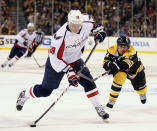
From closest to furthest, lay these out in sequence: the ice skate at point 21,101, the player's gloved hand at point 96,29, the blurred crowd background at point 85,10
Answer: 1. the player's gloved hand at point 96,29
2. the ice skate at point 21,101
3. the blurred crowd background at point 85,10

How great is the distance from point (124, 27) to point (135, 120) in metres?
8.24

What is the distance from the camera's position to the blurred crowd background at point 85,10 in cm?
1088

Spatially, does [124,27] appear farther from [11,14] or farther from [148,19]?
[11,14]

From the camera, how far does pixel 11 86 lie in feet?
15.3

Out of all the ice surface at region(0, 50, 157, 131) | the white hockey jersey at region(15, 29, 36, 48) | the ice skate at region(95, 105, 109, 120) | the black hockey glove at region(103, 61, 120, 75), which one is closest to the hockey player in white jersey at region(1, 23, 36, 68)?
the white hockey jersey at region(15, 29, 36, 48)

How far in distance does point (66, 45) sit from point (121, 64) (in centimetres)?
57

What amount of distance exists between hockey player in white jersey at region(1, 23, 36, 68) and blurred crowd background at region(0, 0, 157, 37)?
162 inches

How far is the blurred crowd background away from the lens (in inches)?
428

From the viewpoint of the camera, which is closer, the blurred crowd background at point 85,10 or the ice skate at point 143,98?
the ice skate at point 143,98

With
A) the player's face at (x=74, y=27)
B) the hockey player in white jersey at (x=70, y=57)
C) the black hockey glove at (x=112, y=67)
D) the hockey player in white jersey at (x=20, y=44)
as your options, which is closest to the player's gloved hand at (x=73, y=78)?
the hockey player in white jersey at (x=70, y=57)

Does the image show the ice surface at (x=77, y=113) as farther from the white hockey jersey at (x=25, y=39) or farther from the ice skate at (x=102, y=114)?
the white hockey jersey at (x=25, y=39)

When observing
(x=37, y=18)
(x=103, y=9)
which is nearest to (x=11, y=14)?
(x=37, y=18)

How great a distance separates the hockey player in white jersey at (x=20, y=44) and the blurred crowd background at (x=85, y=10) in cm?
411

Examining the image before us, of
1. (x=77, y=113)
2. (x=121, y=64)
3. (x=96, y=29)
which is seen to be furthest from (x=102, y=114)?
(x=96, y=29)
